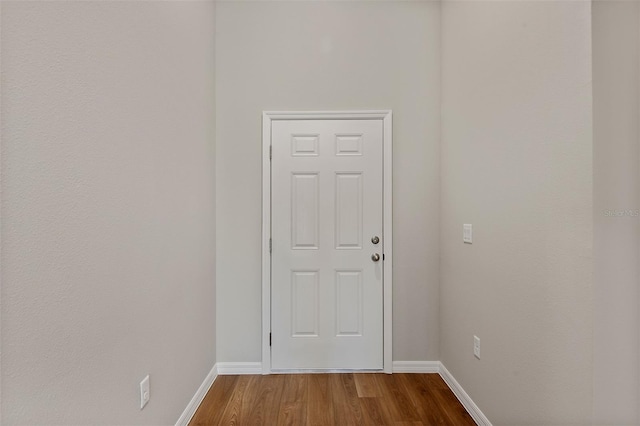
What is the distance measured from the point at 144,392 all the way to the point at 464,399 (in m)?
1.85

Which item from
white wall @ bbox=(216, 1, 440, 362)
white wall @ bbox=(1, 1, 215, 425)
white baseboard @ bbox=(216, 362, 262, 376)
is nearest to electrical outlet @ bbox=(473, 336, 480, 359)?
white wall @ bbox=(216, 1, 440, 362)

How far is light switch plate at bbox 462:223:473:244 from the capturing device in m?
1.90

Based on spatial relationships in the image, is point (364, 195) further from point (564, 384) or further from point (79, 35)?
point (79, 35)

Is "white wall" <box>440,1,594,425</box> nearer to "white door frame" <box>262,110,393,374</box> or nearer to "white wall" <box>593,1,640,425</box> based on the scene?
"white wall" <box>593,1,640,425</box>

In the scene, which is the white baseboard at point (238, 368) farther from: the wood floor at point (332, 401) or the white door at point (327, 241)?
the white door at point (327, 241)

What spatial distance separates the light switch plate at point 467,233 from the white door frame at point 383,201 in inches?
21.1

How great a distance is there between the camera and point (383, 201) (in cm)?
234

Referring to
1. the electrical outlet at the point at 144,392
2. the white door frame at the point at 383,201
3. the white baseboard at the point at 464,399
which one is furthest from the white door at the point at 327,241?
the electrical outlet at the point at 144,392

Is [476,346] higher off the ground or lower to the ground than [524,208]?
lower

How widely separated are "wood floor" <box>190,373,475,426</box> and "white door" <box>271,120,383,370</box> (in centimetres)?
18

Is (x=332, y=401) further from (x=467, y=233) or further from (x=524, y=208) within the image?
(x=524, y=208)

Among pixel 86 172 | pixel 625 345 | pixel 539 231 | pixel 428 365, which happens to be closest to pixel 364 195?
pixel 539 231

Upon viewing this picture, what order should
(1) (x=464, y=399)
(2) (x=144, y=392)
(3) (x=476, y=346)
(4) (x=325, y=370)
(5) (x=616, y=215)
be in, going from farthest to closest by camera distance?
(4) (x=325, y=370) < (1) (x=464, y=399) < (3) (x=476, y=346) < (2) (x=144, y=392) < (5) (x=616, y=215)

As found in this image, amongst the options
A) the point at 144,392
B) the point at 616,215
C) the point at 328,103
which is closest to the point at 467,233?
the point at 616,215
